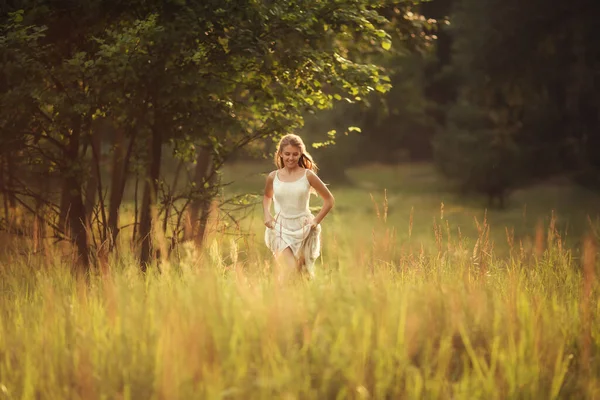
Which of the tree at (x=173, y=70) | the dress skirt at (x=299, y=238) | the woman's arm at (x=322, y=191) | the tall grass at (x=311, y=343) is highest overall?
the tree at (x=173, y=70)

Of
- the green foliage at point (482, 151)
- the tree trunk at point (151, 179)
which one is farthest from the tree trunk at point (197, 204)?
the green foliage at point (482, 151)

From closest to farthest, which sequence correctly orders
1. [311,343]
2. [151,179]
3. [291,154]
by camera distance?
[311,343]
[291,154]
[151,179]

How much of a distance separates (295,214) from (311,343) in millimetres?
2526

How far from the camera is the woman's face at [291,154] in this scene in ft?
21.3

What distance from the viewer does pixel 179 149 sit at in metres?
8.46

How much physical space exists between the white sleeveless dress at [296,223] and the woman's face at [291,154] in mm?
157

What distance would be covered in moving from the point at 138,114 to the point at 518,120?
68.4ft

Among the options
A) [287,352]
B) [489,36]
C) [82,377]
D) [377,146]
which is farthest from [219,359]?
[377,146]

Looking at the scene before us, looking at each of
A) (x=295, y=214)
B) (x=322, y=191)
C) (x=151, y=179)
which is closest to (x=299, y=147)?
(x=322, y=191)

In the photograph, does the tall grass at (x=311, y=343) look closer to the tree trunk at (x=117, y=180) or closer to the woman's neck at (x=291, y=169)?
the woman's neck at (x=291, y=169)

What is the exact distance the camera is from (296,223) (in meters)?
6.47

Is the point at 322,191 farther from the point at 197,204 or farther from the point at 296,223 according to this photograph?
the point at 197,204

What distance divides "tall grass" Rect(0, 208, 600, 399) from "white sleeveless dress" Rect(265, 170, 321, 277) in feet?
4.07

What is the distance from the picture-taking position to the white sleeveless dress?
6.42 meters
